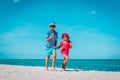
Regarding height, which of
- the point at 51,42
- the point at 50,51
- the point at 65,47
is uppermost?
the point at 51,42

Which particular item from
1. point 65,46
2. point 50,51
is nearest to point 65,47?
point 65,46

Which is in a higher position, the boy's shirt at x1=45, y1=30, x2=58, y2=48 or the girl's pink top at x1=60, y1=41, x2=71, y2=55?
the boy's shirt at x1=45, y1=30, x2=58, y2=48

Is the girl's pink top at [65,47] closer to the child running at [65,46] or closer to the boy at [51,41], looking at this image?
the child running at [65,46]

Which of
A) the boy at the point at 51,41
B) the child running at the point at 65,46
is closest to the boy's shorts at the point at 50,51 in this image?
the boy at the point at 51,41

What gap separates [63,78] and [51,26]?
129 inches

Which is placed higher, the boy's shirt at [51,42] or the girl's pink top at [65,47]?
the boy's shirt at [51,42]

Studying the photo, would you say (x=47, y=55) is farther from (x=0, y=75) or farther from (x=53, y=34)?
(x=0, y=75)

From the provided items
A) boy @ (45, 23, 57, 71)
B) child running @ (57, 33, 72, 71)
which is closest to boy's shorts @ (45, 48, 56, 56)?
boy @ (45, 23, 57, 71)

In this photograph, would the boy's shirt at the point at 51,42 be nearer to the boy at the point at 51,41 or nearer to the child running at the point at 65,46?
the boy at the point at 51,41

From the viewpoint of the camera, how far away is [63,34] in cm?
1214

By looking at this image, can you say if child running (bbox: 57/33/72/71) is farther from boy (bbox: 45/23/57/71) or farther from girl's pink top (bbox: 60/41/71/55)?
boy (bbox: 45/23/57/71)

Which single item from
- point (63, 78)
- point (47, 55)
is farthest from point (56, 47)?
point (63, 78)

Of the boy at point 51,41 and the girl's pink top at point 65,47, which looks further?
the girl's pink top at point 65,47

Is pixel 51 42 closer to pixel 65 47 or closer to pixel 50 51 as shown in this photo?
pixel 50 51
